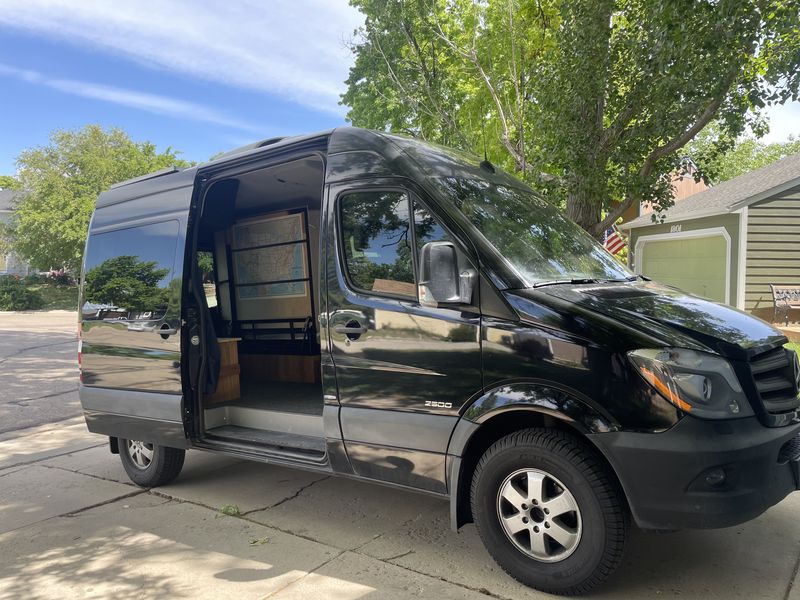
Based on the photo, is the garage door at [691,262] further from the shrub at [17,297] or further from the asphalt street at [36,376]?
the shrub at [17,297]

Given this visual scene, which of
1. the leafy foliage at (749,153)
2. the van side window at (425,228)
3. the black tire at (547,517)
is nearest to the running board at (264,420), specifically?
the black tire at (547,517)

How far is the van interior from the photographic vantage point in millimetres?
5555

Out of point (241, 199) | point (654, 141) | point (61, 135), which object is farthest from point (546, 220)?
point (61, 135)

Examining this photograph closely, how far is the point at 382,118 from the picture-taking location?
17203mm

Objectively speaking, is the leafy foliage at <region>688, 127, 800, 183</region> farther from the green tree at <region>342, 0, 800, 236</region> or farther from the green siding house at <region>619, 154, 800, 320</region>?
the green tree at <region>342, 0, 800, 236</region>

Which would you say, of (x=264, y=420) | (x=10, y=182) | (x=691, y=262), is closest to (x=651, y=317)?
(x=264, y=420)

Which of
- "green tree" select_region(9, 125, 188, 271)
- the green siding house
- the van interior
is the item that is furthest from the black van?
"green tree" select_region(9, 125, 188, 271)

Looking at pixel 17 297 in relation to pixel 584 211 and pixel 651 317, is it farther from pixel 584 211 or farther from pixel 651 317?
pixel 651 317

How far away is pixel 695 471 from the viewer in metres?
2.83

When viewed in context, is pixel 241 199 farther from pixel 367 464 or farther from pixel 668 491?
pixel 668 491

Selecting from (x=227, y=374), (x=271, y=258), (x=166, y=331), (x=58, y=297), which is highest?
(x=271, y=258)

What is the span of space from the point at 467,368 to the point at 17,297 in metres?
33.9

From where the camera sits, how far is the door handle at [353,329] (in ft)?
12.5

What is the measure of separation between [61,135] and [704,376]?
37560 millimetres
